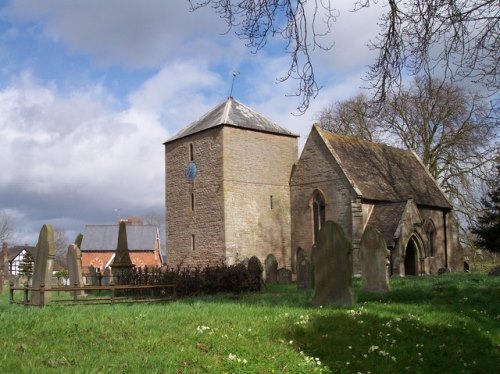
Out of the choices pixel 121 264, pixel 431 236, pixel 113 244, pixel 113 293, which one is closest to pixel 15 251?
pixel 113 244

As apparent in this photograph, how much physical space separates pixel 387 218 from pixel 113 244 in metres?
49.1

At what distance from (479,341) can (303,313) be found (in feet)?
10.1

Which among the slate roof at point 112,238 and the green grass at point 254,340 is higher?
the slate roof at point 112,238

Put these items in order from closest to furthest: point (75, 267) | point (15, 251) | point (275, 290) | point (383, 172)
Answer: point (275, 290)
point (75, 267)
point (383, 172)
point (15, 251)

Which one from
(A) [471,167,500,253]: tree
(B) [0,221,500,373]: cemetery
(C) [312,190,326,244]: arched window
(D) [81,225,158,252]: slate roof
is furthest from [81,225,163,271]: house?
(B) [0,221,500,373]: cemetery

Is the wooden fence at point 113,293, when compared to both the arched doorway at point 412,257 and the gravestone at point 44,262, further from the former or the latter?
the arched doorway at point 412,257

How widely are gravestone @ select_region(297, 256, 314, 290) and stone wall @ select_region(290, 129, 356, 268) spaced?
832 centimetres

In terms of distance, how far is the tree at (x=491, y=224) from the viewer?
2984cm

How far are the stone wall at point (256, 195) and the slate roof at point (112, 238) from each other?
4208 centimetres

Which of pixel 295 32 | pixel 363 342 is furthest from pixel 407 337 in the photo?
pixel 295 32

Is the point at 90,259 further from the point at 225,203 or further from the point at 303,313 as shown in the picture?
the point at 303,313

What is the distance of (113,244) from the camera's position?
70250mm

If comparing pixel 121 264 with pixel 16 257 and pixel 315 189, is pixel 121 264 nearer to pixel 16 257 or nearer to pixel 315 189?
pixel 315 189

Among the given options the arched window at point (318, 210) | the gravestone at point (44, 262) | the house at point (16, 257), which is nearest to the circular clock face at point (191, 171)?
the arched window at point (318, 210)
